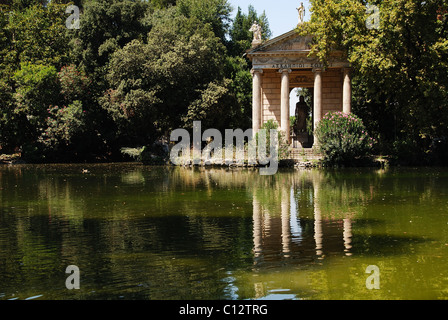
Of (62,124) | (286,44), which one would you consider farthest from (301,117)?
(62,124)

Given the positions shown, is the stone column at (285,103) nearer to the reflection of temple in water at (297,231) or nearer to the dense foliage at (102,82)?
the dense foliage at (102,82)

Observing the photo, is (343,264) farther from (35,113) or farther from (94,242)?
(35,113)

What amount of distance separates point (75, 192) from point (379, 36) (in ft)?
76.7

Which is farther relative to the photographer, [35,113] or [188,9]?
[188,9]

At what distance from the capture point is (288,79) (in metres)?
45.1

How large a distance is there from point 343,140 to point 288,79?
8.72 m

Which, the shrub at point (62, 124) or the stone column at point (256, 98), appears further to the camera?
the shrub at point (62, 124)

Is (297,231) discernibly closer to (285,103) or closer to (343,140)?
(343,140)

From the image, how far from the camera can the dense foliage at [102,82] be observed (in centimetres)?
4694

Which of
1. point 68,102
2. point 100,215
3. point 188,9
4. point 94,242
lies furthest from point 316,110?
point 94,242

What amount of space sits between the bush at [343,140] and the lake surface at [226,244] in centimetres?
1693

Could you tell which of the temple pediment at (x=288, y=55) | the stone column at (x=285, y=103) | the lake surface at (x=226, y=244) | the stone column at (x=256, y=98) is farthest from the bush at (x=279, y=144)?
the lake surface at (x=226, y=244)

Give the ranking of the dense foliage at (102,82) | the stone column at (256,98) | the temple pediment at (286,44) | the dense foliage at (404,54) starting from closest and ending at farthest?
the dense foliage at (404,54) → the temple pediment at (286,44) → the stone column at (256,98) → the dense foliage at (102,82)

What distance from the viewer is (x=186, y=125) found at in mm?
47000
